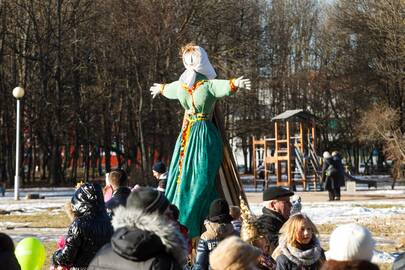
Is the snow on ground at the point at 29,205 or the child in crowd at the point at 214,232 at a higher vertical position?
the child in crowd at the point at 214,232

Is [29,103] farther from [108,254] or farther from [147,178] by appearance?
[108,254]

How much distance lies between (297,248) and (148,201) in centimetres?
202

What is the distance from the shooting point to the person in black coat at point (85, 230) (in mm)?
6445

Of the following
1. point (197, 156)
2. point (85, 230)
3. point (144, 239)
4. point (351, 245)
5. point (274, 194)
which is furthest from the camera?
point (197, 156)

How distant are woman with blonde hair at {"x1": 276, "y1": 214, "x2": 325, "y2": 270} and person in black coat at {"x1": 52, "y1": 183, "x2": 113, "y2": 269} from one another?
4.70 ft

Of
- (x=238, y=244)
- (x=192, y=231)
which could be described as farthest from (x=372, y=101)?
(x=238, y=244)

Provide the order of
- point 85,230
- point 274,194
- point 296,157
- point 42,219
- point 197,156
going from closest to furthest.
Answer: point 85,230
point 274,194
point 197,156
point 42,219
point 296,157

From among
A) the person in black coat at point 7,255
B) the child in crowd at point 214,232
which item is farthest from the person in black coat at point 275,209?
the person in black coat at point 7,255

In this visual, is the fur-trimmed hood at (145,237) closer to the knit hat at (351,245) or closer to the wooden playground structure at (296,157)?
the knit hat at (351,245)

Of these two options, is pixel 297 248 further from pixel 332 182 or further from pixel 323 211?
pixel 332 182

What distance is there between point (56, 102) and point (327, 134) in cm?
2140

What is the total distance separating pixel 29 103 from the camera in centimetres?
4075

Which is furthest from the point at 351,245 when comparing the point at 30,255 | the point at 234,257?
the point at 30,255

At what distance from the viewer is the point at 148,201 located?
4488 mm
